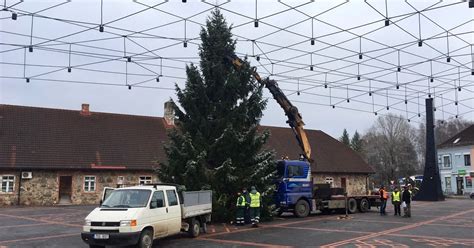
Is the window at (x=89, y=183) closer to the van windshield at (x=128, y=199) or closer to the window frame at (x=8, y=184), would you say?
the window frame at (x=8, y=184)

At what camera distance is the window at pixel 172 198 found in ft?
49.2

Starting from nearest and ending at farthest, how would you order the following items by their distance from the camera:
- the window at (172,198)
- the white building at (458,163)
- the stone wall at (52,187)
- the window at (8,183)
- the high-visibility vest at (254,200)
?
the window at (172,198) < the high-visibility vest at (254,200) < the window at (8,183) < the stone wall at (52,187) < the white building at (458,163)

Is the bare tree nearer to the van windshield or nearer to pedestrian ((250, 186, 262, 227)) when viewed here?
pedestrian ((250, 186, 262, 227))

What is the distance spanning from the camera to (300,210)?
24.9m

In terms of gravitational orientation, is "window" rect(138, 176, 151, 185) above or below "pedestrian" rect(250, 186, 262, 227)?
above

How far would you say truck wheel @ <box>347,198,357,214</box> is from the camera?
27594mm

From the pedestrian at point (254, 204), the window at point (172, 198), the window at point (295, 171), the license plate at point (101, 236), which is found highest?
the window at point (295, 171)

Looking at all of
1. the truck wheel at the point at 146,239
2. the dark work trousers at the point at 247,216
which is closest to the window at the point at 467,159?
the dark work trousers at the point at 247,216

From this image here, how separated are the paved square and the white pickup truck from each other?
78cm

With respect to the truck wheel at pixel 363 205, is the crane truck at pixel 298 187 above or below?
A: above

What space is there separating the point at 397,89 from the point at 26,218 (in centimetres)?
2172

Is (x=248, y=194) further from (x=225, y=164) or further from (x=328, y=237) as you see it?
(x=328, y=237)

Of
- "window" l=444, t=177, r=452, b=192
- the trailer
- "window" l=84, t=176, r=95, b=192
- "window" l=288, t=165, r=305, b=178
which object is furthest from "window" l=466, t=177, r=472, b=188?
"window" l=84, t=176, r=95, b=192

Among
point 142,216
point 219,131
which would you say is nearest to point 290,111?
point 219,131
